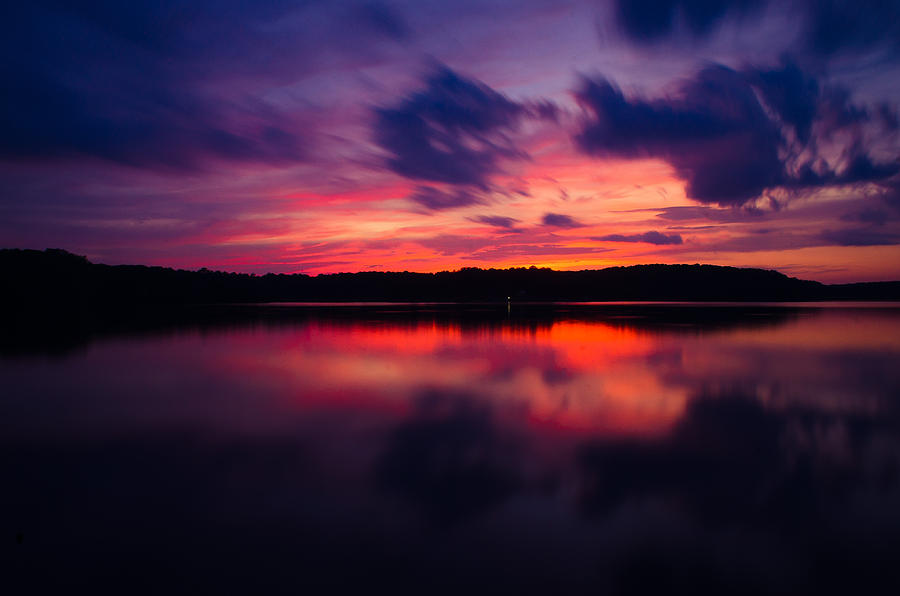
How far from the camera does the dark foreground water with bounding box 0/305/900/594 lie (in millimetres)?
4820

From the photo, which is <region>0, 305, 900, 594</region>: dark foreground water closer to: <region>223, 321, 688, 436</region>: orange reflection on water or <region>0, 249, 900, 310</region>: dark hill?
<region>223, 321, 688, 436</region>: orange reflection on water

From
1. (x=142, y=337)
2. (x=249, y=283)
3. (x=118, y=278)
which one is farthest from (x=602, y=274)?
(x=142, y=337)

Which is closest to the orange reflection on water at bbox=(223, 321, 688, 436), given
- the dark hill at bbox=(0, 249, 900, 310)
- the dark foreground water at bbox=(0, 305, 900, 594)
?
the dark foreground water at bbox=(0, 305, 900, 594)

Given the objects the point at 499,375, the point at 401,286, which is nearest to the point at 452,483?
the point at 499,375

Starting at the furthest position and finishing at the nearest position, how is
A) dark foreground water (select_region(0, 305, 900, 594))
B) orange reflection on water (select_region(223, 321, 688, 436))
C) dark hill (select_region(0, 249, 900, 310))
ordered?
dark hill (select_region(0, 249, 900, 310))
orange reflection on water (select_region(223, 321, 688, 436))
dark foreground water (select_region(0, 305, 900, 594))

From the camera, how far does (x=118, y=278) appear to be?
92.1m

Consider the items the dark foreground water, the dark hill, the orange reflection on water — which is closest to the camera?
the dark foreground water

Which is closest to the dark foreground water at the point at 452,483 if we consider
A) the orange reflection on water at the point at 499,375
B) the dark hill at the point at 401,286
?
the orange reflection on water at the point at 499,375

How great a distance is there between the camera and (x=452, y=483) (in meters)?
6.91

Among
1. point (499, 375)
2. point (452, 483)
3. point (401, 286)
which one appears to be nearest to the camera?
point (452, 483)

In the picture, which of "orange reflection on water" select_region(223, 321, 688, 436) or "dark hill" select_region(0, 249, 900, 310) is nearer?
"orange reflection on water" select_region(223, 321, 688, 436)

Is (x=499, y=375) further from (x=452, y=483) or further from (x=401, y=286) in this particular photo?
(x=401, y=286)

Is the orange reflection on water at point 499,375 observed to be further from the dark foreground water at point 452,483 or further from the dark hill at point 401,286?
the dark hill at point 401,286

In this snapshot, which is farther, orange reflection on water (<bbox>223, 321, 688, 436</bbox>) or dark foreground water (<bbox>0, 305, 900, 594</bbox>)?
orange reflection on water (<bbox>223, 321, 688, 436</bbox>)
